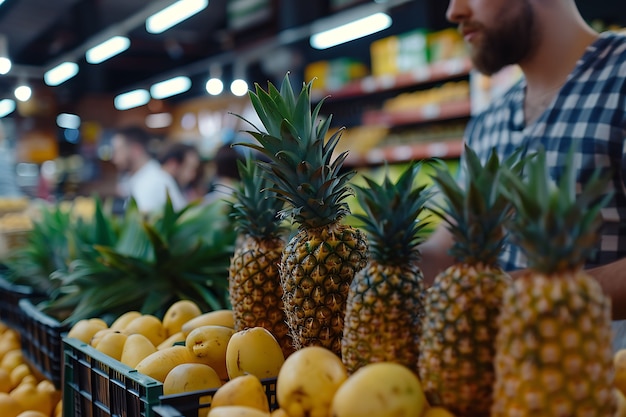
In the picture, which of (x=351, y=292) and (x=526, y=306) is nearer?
(x=526, y=306)

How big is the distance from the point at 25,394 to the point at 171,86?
12803 mm

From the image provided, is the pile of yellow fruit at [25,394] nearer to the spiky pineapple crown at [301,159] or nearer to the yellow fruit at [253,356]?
the yellow fruit at [253,356]

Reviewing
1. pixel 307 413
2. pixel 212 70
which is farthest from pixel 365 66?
pixel 307 413

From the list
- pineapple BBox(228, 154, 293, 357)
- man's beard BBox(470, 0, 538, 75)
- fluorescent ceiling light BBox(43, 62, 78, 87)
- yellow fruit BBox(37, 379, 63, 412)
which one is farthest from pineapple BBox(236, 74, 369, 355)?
fluorescent ceiling light BBox(43, 62, 78, 87)

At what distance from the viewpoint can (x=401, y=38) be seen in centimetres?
648

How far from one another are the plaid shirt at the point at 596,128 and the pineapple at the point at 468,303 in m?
1.12

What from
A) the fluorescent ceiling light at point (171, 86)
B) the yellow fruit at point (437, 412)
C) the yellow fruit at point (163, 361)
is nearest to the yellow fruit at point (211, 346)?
the yellow fruit at point (163, 361)

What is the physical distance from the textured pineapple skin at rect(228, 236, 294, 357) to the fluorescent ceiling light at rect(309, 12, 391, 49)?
231 inches

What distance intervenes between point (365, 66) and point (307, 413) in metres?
7.53

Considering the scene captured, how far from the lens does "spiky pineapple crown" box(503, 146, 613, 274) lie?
2.42ft

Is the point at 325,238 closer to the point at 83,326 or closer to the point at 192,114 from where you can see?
the point at 83,326

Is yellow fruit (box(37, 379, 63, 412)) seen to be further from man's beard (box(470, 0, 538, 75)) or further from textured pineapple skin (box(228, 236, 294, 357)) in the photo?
man's beard (box(470, 0, 538, 75))

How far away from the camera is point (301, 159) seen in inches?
48.6

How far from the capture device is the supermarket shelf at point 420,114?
5992 millimetres
